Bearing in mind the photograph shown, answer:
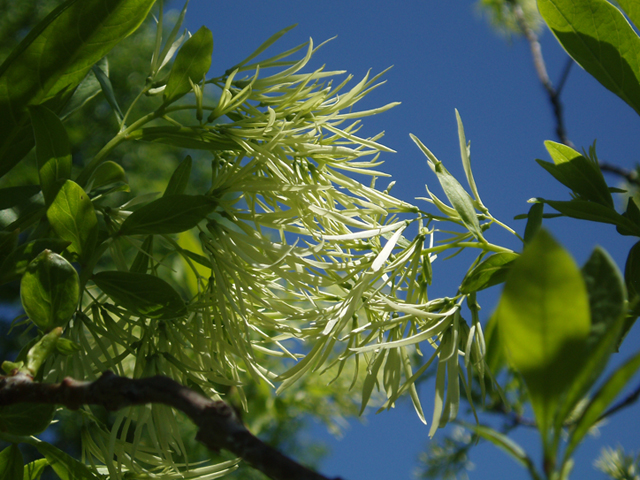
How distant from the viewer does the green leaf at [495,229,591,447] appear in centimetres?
11

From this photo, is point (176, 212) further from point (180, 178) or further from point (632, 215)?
point (632, 215)

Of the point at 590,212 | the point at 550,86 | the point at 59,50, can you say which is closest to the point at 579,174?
the point at 590,212

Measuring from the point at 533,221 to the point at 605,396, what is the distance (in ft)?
0.59

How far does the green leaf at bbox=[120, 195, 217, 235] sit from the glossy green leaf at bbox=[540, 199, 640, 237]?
0.62ft

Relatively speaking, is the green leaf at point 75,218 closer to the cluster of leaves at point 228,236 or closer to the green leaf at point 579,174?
the cluster of leaves at point 228,236

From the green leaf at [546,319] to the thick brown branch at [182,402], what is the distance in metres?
0.05

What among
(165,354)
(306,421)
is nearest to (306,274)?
(165,354)

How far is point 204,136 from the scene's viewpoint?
1.07 feet

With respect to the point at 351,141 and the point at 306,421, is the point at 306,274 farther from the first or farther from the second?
the point at 306,421

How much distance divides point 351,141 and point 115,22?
165 millimetres

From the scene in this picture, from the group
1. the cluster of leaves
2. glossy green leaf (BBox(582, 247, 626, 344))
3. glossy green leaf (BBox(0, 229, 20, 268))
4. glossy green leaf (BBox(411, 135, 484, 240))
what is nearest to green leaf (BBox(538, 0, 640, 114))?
the cluster of leaves

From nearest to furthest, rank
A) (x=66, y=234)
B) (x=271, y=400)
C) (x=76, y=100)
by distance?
(x=66, y=234) < (x=76, y=100) < (x=271, y=400)

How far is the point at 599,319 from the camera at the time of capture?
0.13 m

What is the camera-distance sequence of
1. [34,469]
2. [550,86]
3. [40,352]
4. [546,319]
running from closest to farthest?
[546,319] → [40,352] → [34,469] → [550,86]
